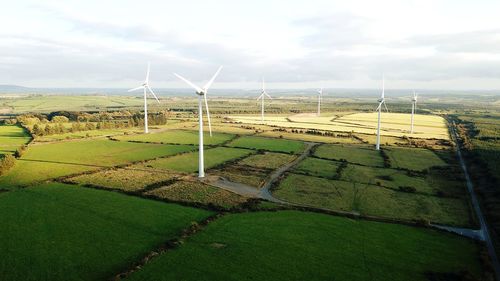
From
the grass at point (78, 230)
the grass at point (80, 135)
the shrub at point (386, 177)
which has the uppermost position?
the grass at point (80, 135)

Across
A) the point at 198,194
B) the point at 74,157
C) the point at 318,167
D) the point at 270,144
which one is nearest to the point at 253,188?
the point at 198,194

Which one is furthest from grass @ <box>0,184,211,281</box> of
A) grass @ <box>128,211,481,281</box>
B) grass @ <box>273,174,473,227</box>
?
grass @ <box>273,174,473,227</box>

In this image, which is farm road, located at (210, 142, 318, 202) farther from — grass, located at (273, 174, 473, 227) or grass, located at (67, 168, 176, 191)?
grass, located at (67, 168, 176, 191)

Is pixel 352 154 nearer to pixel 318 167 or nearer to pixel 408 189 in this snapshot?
pixel 318 167

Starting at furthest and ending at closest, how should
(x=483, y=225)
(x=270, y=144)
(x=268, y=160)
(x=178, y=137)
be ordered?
(x=178, y=137) → (x=270, y=144) → (x=268, y=160) → (x=483, y=225)

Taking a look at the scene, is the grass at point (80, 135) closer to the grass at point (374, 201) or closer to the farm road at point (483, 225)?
the grass at point (374, 201)

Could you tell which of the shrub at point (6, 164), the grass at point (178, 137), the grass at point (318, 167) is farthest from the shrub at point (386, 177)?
the shrub at point (6, 164)

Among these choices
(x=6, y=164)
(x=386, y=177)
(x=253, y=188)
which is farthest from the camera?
(x=386, y=177)
